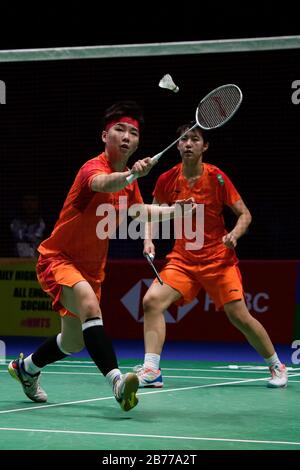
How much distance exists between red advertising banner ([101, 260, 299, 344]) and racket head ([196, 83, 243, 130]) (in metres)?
4.04

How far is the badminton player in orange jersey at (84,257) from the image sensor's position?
5.61 meters

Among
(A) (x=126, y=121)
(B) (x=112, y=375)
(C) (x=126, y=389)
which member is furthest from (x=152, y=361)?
(A) (x=126, y=121)

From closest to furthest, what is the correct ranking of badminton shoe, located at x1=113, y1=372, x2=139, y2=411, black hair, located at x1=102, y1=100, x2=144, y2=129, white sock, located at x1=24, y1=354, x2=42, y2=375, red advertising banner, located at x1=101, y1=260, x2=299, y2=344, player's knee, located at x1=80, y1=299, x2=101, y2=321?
badminton shoe, located at x1=113, y1=372, x2=139, y2=411
player's knee, located at x1=80, y1=299, x2=101, y2=321
black hair, located at x1=102, y1=100, x2=144, y2=129
white sock, located at x1=24, y1=354, x2=42, y2=375
red advertising banner, located at x1=101, y1=260, x2=299, y2=344

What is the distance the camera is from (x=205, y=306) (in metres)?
10.7

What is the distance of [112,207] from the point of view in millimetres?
6000

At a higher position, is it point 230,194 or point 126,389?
point 230,194

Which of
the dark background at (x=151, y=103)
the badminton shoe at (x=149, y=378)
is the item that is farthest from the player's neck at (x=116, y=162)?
the dark background at (x=151, y=103)

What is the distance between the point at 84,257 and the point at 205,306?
4.85 metres

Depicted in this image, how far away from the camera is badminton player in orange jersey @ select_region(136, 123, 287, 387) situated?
23.9ft

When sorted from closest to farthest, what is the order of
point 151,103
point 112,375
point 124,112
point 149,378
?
point 112,375 < point 124,112 < point 149,378 < point 151,103

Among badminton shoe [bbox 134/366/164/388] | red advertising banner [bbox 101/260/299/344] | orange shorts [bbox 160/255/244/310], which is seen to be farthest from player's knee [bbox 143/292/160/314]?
red advertising banner [bbox 101/260/299/344]

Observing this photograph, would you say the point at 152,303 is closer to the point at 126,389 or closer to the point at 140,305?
the point at 126,389

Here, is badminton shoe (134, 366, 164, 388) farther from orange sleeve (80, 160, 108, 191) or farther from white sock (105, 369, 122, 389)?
orange sleeve (80, 160, 108, 191)

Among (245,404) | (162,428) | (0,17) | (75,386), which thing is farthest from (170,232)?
(162,428)
